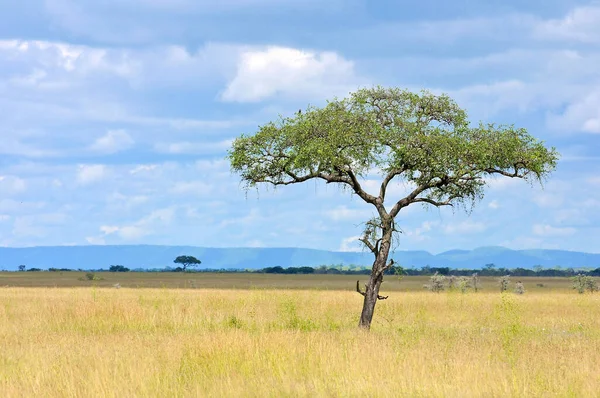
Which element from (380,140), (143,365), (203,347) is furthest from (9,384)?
(380,140)

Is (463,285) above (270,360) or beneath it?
above

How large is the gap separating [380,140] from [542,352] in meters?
9.90

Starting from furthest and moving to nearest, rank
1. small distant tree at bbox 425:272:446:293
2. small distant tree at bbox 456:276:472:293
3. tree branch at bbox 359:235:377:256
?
small distant tree at bbox 425:272:446:293
small distant tree at bbox 456:276:472:293
tree branch at bbox 359:235:377:256

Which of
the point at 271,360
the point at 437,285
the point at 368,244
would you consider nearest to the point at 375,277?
the point at 368,244

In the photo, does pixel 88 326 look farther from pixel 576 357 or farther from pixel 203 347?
pixel 576 357

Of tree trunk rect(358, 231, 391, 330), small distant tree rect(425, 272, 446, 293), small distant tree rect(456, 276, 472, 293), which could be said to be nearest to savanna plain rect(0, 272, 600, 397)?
tree trunk rect(358, 231, 391, 330)

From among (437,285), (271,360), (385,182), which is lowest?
(271,360)

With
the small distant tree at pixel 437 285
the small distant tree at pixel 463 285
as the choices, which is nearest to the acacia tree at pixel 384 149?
the small distant tree at pixel 463 285

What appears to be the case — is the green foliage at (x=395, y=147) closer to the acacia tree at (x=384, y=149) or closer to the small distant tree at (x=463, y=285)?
the acacia tree at (x=384, y=149)

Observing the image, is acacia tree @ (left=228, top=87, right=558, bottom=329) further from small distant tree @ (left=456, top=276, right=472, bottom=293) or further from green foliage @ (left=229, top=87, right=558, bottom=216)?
small distant tree @ (left=456, top=276, right=472, bottom=293)

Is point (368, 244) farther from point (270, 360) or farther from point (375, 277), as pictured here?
point (270, 360)

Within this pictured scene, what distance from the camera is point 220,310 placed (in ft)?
114

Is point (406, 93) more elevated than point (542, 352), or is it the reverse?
point (406, 93)

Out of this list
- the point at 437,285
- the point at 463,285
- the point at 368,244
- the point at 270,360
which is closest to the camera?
the point at 270,360
